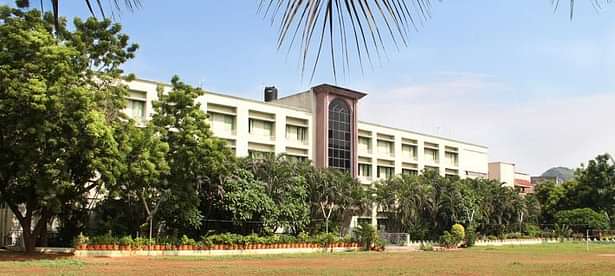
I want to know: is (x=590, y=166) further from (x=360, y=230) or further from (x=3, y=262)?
(x=3, y=262)

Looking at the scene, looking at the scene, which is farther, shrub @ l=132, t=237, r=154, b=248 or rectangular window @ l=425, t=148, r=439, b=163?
rectangular window @ l=425, t=148, r=439, b=163

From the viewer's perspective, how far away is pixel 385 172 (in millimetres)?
50875

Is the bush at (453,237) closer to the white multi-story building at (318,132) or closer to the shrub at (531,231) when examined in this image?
the white multi-story building at (318,132)

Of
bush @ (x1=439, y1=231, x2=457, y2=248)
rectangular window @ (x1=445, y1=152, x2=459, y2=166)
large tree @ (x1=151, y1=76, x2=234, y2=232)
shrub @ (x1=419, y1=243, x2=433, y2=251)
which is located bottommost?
shrub @ (x1=419, y1=243, x2=433, y2=251)

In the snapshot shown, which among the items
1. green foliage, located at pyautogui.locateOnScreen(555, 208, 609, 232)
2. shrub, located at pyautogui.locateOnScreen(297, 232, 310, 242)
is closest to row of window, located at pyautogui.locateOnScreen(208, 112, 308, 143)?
shrub, located at pyautogui.locateOnScreen(297, 232, 310, 242)

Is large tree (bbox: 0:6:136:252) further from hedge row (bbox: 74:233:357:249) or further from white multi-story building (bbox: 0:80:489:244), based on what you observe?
white multi-story building (bbox: 0:80:489:244)

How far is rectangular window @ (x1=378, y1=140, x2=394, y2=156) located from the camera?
50588mm

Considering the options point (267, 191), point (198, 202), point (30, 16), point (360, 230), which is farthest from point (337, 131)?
point (30, 16)

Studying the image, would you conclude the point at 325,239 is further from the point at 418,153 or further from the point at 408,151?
the point at 418,153

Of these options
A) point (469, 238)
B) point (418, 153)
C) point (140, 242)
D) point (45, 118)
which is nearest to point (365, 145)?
point (418, 153)

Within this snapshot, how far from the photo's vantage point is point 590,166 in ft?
194

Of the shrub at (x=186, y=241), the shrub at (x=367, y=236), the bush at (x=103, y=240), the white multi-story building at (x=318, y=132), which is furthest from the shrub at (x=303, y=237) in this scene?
the bush at (x=103, y=240)

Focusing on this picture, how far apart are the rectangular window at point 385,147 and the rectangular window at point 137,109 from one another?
20.8m

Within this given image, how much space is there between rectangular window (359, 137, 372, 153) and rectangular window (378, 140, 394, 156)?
50.9 inches
